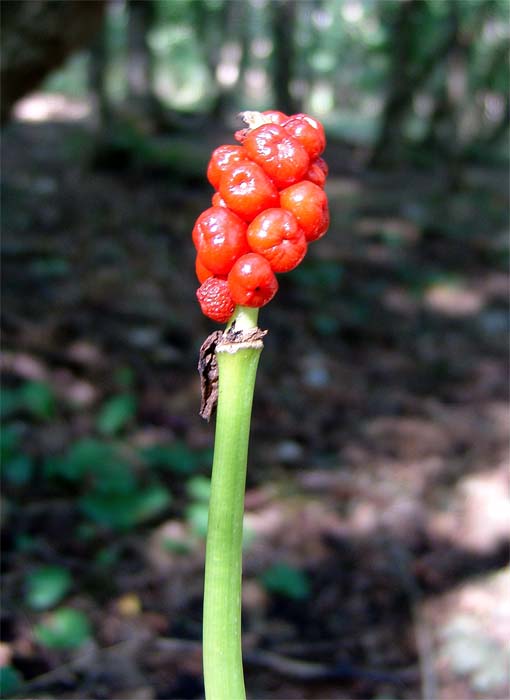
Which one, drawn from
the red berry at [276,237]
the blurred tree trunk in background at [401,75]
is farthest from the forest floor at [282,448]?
the blurred tree trunk in background at [401,75]

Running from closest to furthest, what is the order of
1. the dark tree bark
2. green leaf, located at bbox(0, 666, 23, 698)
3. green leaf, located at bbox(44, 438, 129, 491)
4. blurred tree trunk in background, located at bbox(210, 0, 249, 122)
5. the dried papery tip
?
1. the dried papery tip
2. green leaf, located at bbox(0, 666, 23, 698)
3. green leaf, located at bbox(44, 438, 129, 491)
4. the dark tree bark
5. blurred tree trunk in background, located at bbox(210, 0, 249, 122)

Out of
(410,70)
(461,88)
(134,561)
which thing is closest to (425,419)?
(134,561)

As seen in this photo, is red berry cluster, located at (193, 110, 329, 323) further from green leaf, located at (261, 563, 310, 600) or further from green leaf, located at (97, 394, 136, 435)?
green leaf, located at (97, 394, 136, 435)

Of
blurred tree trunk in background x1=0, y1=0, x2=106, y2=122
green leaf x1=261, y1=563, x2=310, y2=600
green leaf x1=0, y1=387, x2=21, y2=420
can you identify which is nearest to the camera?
green leaf x1=261, y1=563, x2=310, y2=600

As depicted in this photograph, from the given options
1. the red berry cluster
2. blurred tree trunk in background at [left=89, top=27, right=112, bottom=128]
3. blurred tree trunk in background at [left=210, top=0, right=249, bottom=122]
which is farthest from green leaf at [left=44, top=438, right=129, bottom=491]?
blurred tree trunk in background at [left=210, top=0, right=249, bottom=122]

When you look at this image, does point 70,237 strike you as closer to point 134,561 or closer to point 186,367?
point 186,367

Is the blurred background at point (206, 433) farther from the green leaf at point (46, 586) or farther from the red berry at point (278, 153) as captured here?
the red berry at point (278, 153)
